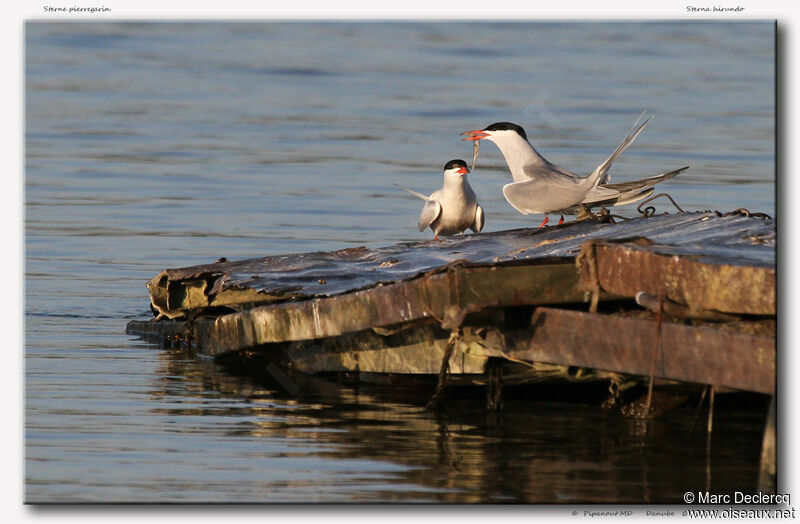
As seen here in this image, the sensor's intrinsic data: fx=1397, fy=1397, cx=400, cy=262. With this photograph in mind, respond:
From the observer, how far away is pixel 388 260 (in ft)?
24.5

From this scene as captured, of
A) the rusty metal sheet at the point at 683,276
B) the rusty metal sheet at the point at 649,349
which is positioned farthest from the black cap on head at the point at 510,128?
the rusty metal sheet at the point at 683,276

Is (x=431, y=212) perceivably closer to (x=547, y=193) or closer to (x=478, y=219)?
(x=478, y=219)

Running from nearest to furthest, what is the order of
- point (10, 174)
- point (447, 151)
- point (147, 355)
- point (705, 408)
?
1. point (10, 174)
2. point (705, 408)
3. point (147, 355)
4. point (447, 151)

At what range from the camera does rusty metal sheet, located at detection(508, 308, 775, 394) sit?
4906 millimetres

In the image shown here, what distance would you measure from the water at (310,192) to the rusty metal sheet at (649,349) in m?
0.45

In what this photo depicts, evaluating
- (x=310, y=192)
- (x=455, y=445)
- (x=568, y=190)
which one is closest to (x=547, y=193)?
(x=568, y=190)

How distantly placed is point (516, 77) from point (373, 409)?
926 cm

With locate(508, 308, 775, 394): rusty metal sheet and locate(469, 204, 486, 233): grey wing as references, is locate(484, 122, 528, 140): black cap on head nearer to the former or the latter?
locate(469, 204, 486, 233): grey wing

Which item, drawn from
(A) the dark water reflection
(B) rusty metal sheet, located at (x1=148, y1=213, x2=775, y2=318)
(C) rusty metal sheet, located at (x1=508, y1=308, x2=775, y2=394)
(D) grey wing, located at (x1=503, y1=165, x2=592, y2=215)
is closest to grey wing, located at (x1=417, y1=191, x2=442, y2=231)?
(D) grey wing, located at (x1=503, y1=165, x2=592, y2=215)

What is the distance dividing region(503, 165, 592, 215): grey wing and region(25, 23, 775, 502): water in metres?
0.88

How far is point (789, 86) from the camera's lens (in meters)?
5.09

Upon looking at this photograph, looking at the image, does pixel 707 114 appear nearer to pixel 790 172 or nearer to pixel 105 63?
pixel 105 63

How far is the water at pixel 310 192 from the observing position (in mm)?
5516
